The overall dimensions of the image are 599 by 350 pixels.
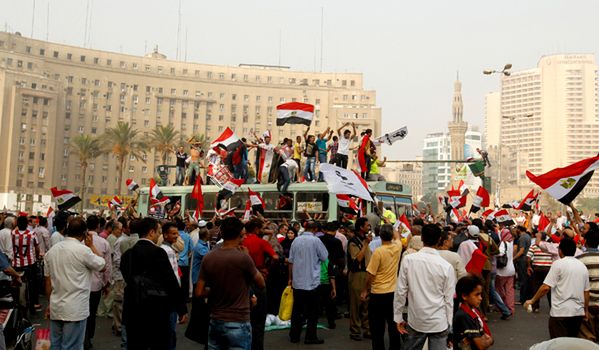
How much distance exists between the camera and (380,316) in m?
8.98

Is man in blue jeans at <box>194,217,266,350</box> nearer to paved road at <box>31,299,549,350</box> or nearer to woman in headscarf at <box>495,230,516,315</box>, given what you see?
paved road at <box>31,299,549,350</box>

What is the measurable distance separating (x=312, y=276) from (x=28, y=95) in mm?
95143

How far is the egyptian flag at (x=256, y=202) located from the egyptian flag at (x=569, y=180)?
31.8 feet

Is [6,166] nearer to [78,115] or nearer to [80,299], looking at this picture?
[78,115]

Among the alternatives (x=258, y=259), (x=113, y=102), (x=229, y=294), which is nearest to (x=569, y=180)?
(x=258, y=259)

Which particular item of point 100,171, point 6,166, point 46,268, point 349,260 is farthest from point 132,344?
point 100,171

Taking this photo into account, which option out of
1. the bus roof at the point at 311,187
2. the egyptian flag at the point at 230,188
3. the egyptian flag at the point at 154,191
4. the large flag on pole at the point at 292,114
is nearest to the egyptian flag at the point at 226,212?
the egyptian flag at the point at 230,188

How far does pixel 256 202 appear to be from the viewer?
18.3 meters

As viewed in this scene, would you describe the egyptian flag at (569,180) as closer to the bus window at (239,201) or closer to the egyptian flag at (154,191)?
the bus window at (239,201)

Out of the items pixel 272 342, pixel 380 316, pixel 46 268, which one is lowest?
pixel 272 342

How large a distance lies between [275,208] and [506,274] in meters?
7.57

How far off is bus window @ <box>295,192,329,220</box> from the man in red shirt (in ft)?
26.9

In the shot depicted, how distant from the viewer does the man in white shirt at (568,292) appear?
7520mm

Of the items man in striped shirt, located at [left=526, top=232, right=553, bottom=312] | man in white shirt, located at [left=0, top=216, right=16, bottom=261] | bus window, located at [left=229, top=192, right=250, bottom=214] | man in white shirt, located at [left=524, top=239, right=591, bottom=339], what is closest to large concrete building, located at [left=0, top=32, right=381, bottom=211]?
bus window, located at [left=229, top=192, right=250, bottom=214]
